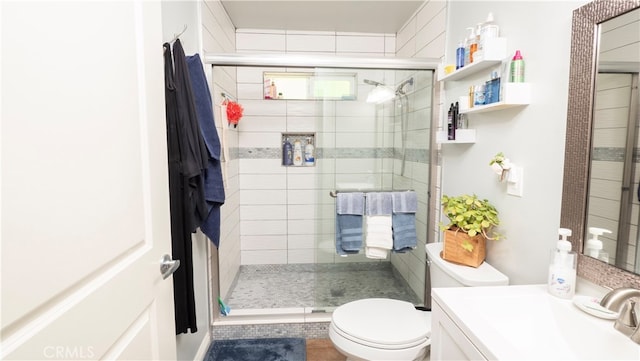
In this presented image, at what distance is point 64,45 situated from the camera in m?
0.61

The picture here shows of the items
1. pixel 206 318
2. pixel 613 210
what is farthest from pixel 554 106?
pixel 206 318

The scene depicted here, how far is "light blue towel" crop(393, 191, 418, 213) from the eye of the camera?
2068 mm

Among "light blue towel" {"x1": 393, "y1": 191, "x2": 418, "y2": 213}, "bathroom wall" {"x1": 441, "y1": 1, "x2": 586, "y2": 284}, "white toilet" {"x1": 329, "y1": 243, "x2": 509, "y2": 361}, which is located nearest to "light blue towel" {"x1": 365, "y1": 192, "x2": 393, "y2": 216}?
"light blue towel" {"x1": 393, "y1": 191, "x2": 418, "y2": 213}

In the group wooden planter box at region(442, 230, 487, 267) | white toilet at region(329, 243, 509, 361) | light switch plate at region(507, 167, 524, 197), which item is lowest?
white toilet at region(329, 243, 509, 361)

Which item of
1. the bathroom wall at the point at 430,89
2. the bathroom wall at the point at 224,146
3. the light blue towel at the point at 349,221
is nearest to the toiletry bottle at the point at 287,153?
the bathroom wall at the point at 224,146

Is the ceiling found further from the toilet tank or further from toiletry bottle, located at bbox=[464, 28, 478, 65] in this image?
the toilet tank

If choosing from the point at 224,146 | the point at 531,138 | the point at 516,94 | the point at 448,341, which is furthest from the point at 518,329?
the point at 224,146

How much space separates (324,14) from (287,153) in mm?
1264

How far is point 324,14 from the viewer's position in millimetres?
2537

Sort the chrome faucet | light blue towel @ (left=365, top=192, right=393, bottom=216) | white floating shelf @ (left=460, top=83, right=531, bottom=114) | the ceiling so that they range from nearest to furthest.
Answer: the chrome faucet
white floating shelf @ (left=460, top=83, right=531, bottom=114)
light blue towel @ (left=365, top=192, right=393, bottom=216)
the ceiling

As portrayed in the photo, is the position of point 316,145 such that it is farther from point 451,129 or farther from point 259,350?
point 259,350

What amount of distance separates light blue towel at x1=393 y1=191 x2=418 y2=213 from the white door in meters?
1.47

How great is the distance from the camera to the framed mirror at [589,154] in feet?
3.00

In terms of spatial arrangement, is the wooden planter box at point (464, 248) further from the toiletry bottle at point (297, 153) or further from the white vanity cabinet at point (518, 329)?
the toiletry bottle at point (297, 153)
